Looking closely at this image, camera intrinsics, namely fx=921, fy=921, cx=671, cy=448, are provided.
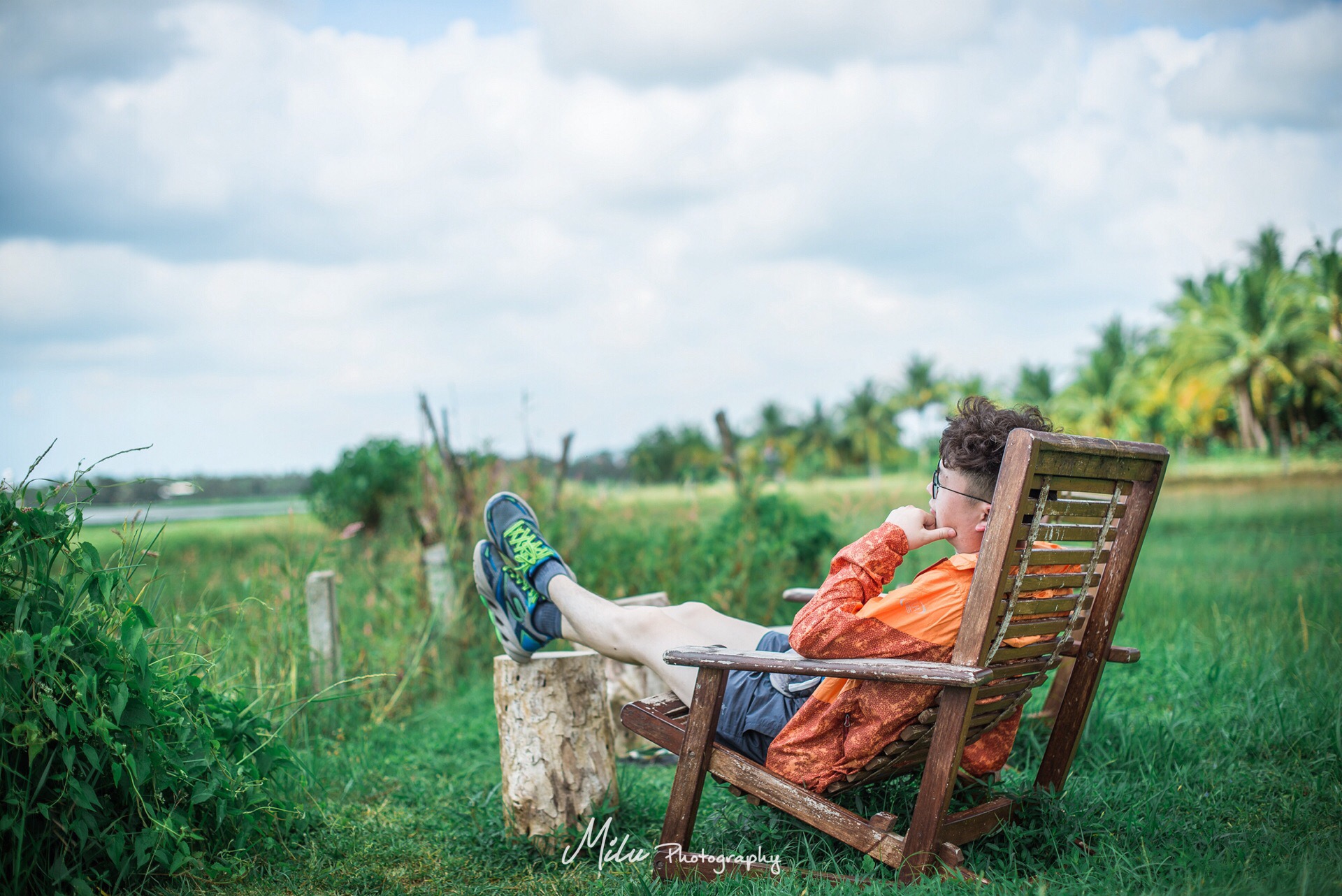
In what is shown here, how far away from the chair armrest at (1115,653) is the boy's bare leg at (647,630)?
1024 mm

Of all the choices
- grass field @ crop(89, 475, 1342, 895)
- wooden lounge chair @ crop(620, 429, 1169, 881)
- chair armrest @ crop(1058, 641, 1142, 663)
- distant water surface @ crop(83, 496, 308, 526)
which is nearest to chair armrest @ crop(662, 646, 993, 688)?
wooden lounge chair @ crop(620, 429, 1169, 881)

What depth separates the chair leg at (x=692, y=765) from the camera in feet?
8.46

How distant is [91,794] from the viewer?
2.41m

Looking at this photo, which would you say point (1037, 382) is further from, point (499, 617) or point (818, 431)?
point (499, 617)

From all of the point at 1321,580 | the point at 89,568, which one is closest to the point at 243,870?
the point at 89,568

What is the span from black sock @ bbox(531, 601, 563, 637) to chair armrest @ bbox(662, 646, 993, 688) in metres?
0.86

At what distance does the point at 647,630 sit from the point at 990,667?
118 centimetres

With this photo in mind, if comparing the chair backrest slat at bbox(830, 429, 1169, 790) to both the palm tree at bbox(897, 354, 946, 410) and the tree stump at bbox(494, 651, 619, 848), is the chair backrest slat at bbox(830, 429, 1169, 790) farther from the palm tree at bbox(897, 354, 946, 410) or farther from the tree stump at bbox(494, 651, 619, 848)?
the palm tree at bbox(897, 354, 946, 410)

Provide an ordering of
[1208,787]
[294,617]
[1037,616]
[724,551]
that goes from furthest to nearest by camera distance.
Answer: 1. [724,551]
2. [294,617]
3. [1208,787]
4. [1037,616]

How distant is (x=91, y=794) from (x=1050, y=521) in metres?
2.59

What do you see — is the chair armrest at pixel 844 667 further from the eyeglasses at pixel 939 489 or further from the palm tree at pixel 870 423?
the palm tree at pixel 870 423

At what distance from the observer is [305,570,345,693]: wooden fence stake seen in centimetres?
448

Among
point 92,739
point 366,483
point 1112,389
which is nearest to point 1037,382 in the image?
point 1112,389

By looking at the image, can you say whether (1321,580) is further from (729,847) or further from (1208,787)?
(729,847)
